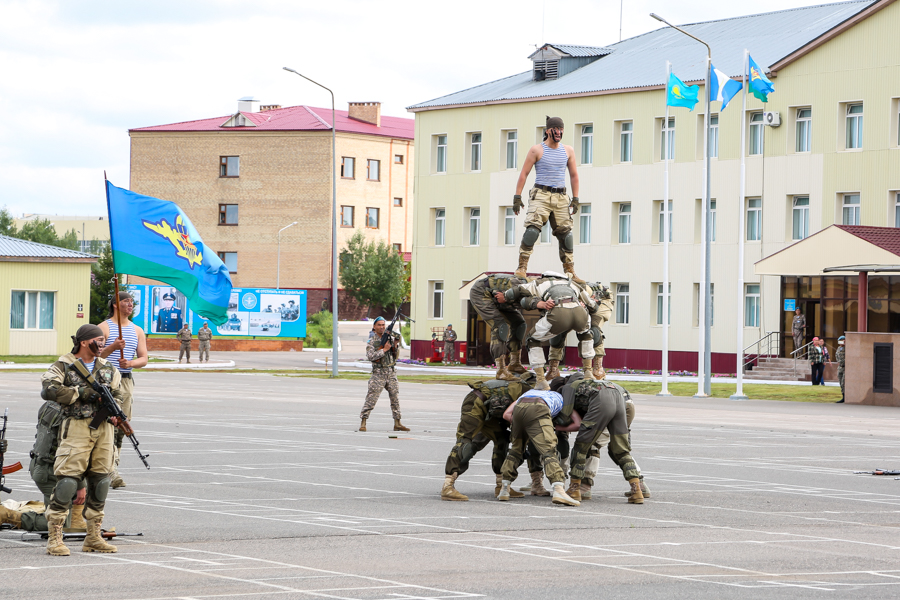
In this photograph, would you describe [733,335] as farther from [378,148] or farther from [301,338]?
[378,148]

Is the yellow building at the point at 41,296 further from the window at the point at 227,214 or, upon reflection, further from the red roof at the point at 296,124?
the red roof at the point at 296,124

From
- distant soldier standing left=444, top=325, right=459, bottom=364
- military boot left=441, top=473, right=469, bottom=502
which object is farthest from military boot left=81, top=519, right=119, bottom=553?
distant soldier standing left=444, top=325, right=459, bottom=364

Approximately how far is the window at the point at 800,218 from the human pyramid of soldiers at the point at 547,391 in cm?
3819

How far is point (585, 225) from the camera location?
59000 millimetres

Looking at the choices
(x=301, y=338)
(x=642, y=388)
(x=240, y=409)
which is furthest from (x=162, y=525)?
(x=301, y=338)

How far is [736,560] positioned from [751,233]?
44.4m

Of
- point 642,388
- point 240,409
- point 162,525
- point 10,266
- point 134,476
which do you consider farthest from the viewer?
point 10,266

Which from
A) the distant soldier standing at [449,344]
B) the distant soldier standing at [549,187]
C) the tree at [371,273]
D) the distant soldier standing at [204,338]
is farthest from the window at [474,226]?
the distant soldier standing at [549,187]

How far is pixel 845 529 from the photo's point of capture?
1262cm

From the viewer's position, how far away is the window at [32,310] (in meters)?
60.2

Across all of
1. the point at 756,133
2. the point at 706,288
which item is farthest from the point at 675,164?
the point at 706,288

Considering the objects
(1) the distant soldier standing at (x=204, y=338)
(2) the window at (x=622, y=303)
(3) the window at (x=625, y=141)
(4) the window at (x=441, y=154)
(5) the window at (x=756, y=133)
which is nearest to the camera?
(5) the window at (x=756, y=133)

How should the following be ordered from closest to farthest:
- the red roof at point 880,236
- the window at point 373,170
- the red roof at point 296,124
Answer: the red roof at point 880,236
the red roof at point 296,124
the window at point 373,170

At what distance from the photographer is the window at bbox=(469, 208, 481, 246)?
62875 mm
